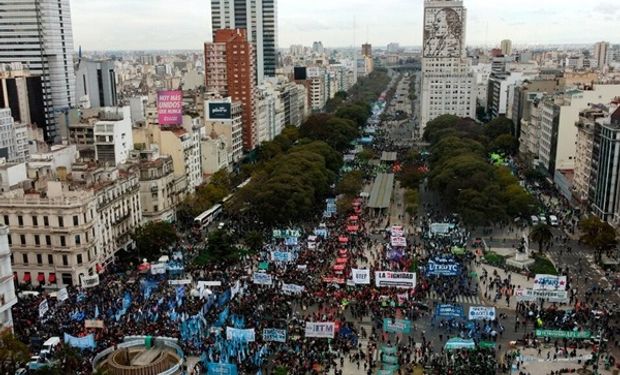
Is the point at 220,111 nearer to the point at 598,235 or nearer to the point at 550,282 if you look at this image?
the point at 598,235

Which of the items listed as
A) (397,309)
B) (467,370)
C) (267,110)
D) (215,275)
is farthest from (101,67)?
(467,370)

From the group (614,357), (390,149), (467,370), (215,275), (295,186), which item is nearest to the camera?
(467,370)

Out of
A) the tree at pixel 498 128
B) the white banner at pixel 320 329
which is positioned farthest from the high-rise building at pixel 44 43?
the white banner at pixel 320 329

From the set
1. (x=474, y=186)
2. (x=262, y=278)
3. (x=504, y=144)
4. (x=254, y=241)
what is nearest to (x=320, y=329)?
(x=262, y=278)

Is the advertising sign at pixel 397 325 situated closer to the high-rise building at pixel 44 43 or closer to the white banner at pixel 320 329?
the white banner at pixel 320 329

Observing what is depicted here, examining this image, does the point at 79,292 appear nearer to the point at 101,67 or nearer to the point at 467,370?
the point at 467,370

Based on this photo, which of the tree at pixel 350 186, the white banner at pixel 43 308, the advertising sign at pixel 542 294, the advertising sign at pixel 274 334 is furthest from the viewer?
the tree at pixel 350 186
